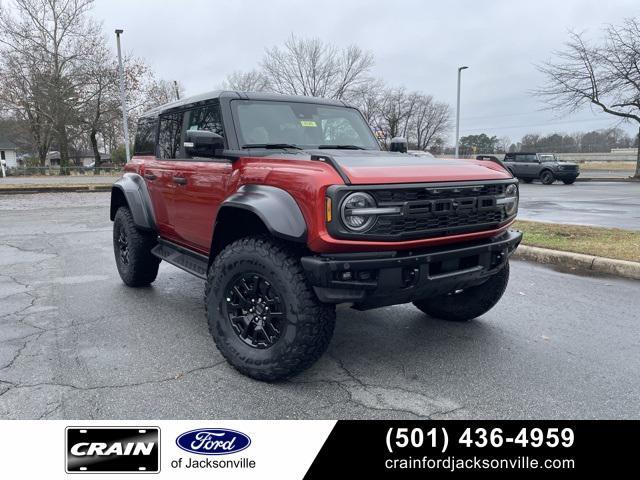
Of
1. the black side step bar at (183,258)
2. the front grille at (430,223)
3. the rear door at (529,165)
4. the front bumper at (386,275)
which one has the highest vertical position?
the rear door at (529,165)

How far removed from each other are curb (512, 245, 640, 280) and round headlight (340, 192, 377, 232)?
4510 mm

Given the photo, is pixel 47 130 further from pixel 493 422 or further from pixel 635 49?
pixel 493 422

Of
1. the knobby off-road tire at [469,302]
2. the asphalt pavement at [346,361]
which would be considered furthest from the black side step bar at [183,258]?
the knobby off-road tire at [469,302]

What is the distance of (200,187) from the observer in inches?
150

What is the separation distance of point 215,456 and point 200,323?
2062mm

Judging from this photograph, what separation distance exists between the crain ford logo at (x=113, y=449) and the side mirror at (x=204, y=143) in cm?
187

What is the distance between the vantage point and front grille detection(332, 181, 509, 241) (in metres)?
2.72

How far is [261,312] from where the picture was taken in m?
3.06

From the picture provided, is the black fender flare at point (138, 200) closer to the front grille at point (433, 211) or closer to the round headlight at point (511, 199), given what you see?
the front grille at point (433, 211)

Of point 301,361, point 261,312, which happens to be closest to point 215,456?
point 301,361

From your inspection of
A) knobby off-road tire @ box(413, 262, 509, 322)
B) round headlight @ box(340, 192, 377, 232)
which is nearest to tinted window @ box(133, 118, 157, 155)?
round headlight @ box(340, 192, 377, 232)

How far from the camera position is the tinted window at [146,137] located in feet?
16.6

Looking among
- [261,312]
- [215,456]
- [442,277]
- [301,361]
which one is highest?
[442,277]

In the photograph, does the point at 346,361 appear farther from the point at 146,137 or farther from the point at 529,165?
the point at 529,165
